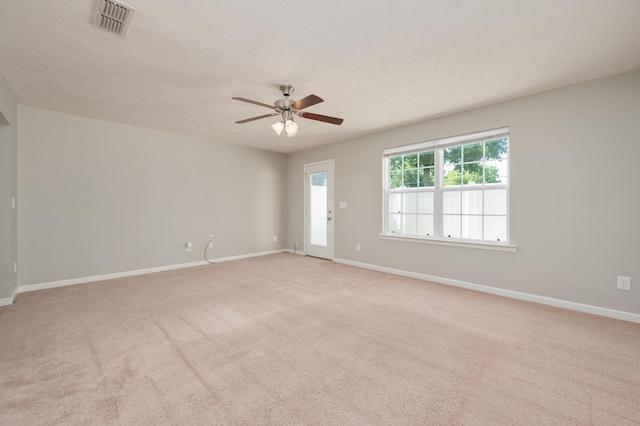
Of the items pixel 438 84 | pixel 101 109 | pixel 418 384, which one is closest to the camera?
pixel 418 384

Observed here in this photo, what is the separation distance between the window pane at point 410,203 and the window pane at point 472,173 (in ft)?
2.67

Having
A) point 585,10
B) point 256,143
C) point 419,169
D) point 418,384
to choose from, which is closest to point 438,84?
point 585,10

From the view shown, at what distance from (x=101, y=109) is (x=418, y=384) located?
4956mm

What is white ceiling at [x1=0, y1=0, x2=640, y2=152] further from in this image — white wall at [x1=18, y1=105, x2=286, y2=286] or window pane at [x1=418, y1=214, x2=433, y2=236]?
window pane at [x1=418, y1=214, x2=433, y2=236]

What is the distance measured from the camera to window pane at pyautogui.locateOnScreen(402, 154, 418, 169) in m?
4.72

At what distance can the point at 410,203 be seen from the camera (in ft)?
15.8

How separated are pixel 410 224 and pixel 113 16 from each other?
4370 millimetres

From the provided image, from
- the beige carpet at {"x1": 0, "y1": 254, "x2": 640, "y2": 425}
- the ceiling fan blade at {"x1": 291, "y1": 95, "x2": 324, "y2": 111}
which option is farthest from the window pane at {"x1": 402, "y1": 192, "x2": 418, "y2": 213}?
the ceiling fan blade at {"x1": 291, "y1": 95, "x2": 324, "y2": 111}

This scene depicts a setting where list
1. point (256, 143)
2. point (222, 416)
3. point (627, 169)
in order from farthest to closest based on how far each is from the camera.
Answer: point (256, 143), point (627, 169), point (222, 416)

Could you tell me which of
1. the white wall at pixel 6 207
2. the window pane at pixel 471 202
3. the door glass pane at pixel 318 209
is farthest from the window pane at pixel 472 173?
the white wall at pixel 6 207

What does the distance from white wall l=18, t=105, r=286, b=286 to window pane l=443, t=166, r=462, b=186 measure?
403 centimetres

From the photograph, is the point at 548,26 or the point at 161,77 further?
the point at 161,77

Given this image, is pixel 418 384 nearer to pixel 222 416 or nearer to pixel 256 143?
pixel 222 416

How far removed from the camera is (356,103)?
3734mm
